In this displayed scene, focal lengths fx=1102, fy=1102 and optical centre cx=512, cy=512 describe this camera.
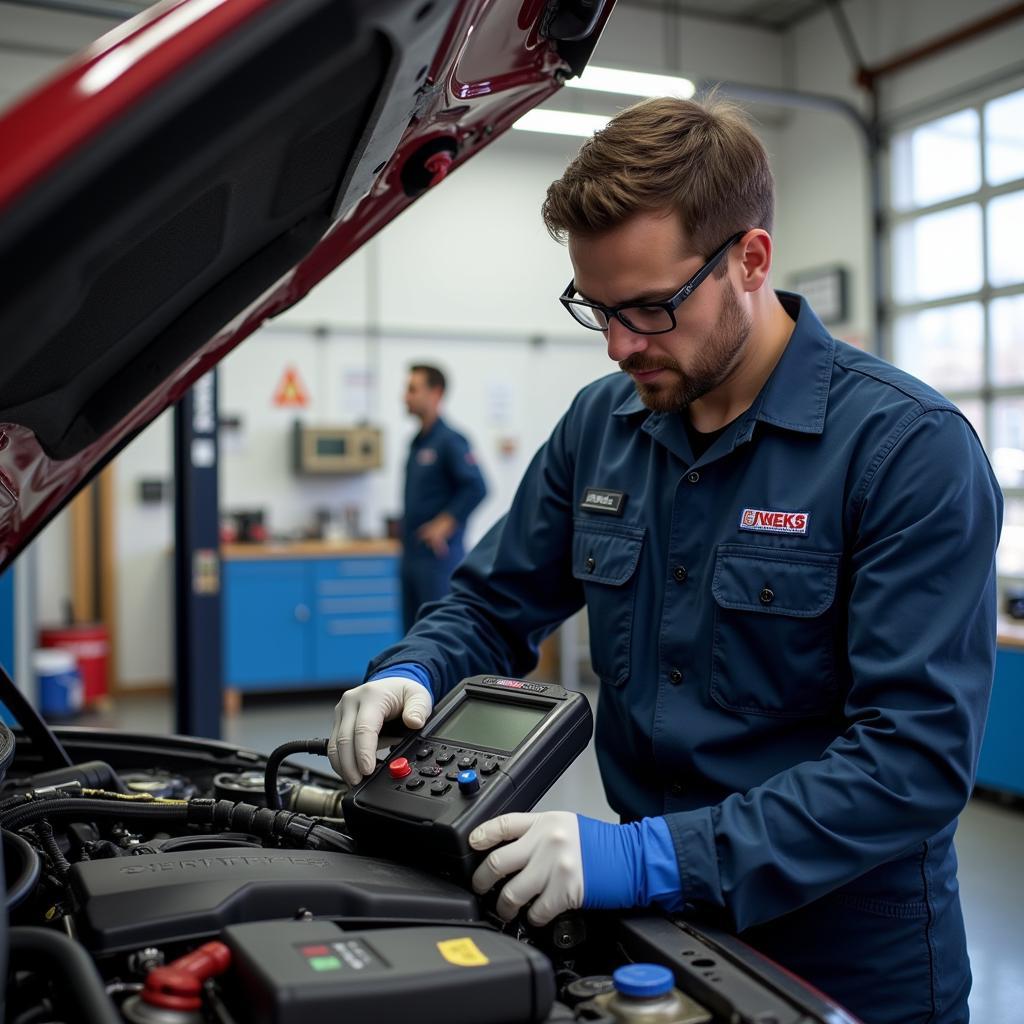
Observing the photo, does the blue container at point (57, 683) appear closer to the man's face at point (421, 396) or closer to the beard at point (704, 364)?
the man's face at point (421, 396)

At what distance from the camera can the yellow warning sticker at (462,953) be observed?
0.70 metres

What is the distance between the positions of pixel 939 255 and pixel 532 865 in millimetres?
5857

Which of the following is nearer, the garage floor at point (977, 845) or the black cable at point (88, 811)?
the black cable at point (88, 811)

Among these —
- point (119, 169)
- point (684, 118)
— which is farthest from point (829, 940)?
point (119, 169)

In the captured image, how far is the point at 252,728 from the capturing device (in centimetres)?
516

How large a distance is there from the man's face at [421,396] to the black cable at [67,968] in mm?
4372

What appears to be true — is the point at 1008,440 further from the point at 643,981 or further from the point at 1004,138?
the point at 643,981

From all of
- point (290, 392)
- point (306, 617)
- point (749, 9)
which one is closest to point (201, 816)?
point (306, 617)

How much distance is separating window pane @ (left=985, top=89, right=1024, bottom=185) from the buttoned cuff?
540 centimetres

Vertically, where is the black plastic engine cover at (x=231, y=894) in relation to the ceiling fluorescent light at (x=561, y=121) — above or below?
below

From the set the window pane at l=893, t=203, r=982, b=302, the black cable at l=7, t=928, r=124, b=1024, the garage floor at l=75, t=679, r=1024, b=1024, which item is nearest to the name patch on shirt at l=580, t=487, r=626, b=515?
the black cable at l=7, t=928, r=124, b=1024

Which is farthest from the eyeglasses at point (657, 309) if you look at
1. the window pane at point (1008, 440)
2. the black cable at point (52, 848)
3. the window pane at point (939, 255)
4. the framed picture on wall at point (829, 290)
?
the framed picture on wall at point (829, 290)

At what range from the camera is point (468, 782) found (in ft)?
3.07

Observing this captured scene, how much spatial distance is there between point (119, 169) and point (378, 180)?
0.54 meters
